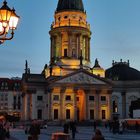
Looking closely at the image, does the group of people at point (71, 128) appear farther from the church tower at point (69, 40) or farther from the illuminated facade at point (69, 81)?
the church tower at point (69, 40)

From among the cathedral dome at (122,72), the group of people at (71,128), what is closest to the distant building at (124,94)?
the cathedral dome at (122,72)

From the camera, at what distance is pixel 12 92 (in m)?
136

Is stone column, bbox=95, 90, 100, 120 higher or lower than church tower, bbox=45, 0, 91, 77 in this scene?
lower

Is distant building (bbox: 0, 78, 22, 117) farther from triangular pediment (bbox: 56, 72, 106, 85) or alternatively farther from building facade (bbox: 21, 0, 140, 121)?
triangular pediment (bbox: 56, 72, 106, 85)

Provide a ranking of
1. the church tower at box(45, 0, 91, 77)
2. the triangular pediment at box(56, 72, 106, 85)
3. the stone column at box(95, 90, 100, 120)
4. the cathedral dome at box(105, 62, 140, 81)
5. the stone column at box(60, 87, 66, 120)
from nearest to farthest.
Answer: the stone column at box(60, 87, 66, 120)
the triangular pediment at box(56, 72, 106, 85)
the stone column at box(95, 90, 100, 120)
the church tower at box(45, 0, 91, 77)
the cathedral dome at box(105, 62, 140, 81)

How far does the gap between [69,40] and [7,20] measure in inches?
3716

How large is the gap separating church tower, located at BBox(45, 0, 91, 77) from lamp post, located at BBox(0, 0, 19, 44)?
89031 mm

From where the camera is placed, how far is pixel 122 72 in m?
117

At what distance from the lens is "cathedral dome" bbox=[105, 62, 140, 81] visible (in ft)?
369

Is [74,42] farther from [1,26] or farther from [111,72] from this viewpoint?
[1,26]

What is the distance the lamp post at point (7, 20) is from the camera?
41.9ft

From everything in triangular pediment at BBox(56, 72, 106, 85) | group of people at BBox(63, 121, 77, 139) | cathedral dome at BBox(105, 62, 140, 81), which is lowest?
group of people at BBox(63, 121, 77, 139)

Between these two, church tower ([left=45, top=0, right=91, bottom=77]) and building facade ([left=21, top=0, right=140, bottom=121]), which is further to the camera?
church tower ([left=45, top=0, right=91, bottom=77])

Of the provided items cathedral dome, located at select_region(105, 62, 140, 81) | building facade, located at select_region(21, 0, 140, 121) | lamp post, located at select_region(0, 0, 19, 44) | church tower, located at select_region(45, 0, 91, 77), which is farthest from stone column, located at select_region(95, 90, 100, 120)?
lamp post, located at select_region(0, 0, 19, 44)
